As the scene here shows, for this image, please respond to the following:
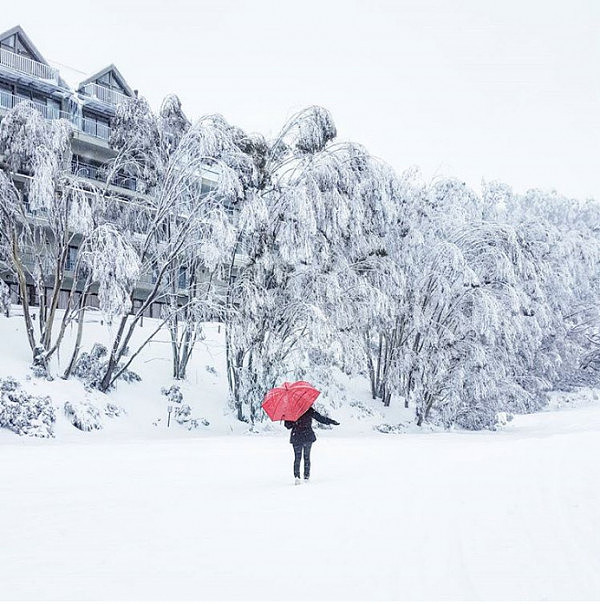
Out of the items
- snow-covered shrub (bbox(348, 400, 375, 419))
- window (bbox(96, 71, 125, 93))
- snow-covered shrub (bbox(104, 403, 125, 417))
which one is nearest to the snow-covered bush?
snow-covered shrub (bbox(104, 403, 125, 417))

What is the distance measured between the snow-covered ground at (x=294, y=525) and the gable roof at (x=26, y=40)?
969 inches

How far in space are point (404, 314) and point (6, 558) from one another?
2194cm

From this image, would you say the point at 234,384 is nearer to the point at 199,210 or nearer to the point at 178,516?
the point at 199,210

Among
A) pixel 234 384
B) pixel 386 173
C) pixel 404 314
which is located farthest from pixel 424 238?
pixel 234 384

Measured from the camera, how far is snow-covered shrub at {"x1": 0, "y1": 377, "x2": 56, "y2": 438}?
17.1 m

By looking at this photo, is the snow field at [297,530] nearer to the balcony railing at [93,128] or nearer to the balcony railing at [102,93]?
the balcony railing at [93,128]

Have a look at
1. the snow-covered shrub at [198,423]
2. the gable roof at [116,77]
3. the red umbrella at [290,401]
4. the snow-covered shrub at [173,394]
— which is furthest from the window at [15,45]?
the red umbrella at [290,401]

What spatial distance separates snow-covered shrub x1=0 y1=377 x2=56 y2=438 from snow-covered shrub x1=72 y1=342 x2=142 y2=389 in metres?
2.83

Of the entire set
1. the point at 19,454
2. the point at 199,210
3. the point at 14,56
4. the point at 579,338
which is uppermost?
the point at 14,56

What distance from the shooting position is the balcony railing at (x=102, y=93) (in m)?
35.4

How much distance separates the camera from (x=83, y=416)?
18750 mm

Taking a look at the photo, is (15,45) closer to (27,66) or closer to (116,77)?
(27,66)

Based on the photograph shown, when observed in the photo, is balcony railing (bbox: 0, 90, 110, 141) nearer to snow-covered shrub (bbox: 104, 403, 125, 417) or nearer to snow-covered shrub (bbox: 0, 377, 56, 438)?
snow-covered shrub (bbox: 104, 403, 125, 417)

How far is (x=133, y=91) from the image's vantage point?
1491 inches
